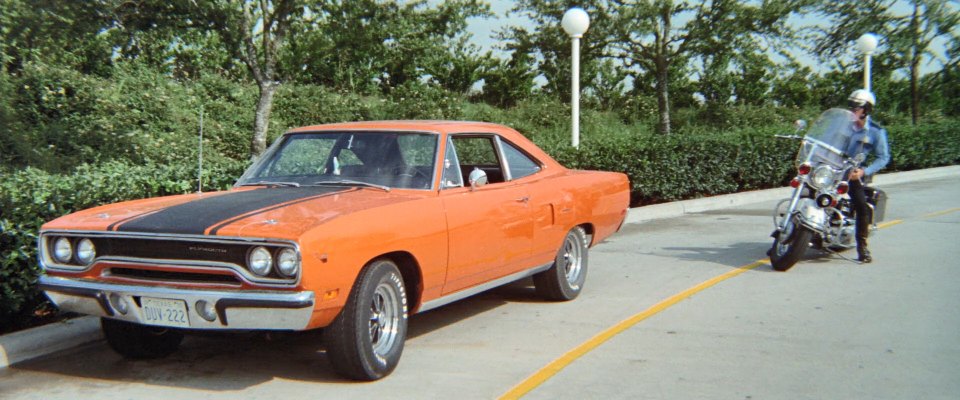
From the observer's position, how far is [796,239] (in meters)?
9.22

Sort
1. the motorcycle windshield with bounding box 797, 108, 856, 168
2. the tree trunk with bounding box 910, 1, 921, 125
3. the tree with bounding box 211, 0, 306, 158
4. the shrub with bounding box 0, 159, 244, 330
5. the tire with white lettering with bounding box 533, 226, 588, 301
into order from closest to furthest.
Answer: the shrub with bounding box 0, 159, 244, 330
the tire with white lettering with bounding box 533, 226, 588, 301
the motorcycle windshield with bounding box 797, 108, 856, 168
the tree with bounding box 211, 0, 306, 158
the tree trunk with bounding box 910, 1, 921, 125

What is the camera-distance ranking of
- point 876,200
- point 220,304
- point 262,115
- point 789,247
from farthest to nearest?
point 262,115
point 876,200
point 789,247
point 220,304

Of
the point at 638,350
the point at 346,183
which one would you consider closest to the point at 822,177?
the point at 638,350

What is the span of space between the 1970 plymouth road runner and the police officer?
4.11 meters

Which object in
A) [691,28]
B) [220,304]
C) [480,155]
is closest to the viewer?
[220,304]

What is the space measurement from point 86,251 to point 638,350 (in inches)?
140

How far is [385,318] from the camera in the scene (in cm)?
563

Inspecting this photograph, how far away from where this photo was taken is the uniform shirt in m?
9.84

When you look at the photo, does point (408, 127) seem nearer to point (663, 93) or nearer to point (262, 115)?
point (262, 115)

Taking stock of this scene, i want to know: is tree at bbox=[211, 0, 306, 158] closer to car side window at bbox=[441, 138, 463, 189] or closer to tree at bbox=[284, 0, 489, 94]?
tree at bbox=[284, 0, 489, 94]

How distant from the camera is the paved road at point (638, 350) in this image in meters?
5.34

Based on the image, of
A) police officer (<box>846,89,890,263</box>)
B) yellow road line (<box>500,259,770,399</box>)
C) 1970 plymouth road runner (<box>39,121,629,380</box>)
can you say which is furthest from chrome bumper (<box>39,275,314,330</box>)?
police officer (<box>846,89,890,263</box>)

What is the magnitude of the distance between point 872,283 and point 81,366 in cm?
688

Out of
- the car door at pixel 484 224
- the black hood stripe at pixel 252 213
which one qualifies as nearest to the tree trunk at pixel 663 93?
the car door at pixel 484 224
